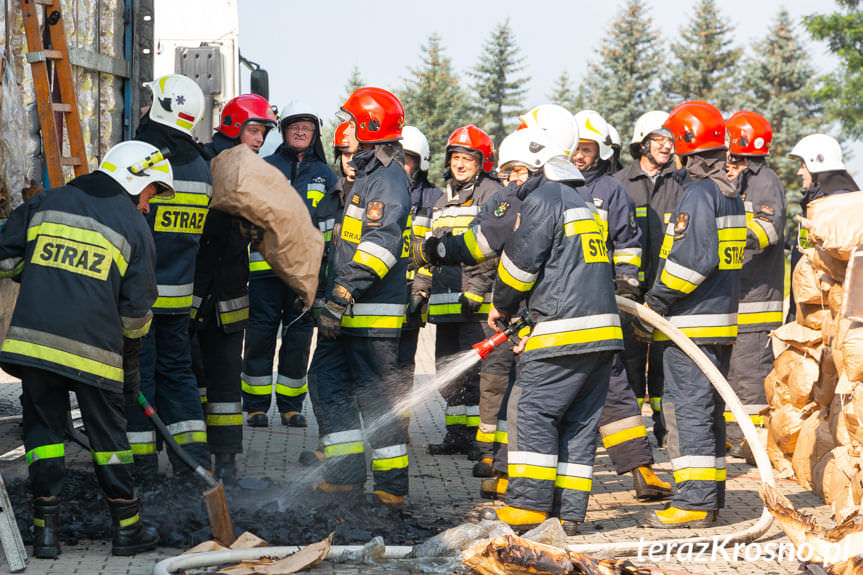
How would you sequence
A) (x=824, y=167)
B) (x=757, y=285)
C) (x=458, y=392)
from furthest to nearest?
(x=757, y=285), (x=824, y=167), (x=458, y=392)

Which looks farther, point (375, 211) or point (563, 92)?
point (563, 92)

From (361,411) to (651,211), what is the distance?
311 cm

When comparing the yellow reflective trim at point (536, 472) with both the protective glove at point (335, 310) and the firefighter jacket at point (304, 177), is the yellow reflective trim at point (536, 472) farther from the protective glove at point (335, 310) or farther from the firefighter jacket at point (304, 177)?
the firefighter jacket at point (304, 177)

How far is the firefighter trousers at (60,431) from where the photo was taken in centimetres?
463

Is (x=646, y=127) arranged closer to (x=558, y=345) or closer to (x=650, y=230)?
(x=650, y=230)

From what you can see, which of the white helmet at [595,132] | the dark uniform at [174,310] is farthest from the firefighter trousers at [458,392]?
the dark uniform at [174,310]

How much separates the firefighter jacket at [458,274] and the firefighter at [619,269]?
2.43 feet

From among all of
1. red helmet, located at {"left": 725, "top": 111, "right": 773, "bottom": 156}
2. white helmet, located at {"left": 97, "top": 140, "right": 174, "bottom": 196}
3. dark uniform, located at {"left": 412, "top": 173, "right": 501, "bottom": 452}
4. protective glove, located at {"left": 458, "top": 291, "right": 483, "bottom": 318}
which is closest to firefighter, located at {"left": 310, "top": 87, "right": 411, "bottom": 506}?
white helmet, located at {"left": 97, "top": 140, "right": 174, "bottom": 196}

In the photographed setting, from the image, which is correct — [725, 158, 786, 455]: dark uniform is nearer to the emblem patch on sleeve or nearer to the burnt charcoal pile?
the burnt charcoal pile

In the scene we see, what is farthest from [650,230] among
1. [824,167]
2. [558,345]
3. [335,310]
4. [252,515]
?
[252,515]

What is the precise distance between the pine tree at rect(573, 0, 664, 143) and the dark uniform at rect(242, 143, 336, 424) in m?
34.5

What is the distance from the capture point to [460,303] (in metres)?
7.25

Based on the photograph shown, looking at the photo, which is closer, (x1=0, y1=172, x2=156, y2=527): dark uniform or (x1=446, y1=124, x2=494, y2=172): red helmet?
(x1=0, y1=172, x2=156, y2=527): dark uniform

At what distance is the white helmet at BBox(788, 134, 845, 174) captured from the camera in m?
7.79
